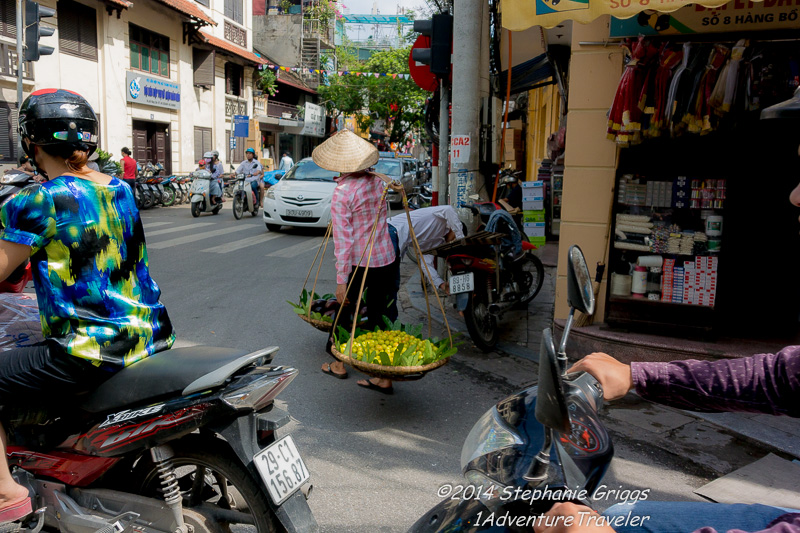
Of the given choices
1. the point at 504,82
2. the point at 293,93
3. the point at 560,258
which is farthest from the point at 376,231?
the point at 293,93

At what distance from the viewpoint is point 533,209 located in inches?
338

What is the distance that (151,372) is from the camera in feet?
7.58

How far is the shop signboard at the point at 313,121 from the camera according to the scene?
35594 millimetres

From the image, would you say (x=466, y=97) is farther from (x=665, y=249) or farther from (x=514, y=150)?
(x=514, y=150)

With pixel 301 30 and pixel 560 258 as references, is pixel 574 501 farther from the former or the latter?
pixel 301 30

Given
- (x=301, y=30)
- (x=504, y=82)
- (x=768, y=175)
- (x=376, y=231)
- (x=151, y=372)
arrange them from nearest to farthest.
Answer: (x=151, y=372), (x=376, y=231), (x=768, y=175), (x=504, y=82), (x=301, y=30)

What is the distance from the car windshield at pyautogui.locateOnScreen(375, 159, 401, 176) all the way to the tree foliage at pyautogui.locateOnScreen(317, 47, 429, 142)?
1870cm

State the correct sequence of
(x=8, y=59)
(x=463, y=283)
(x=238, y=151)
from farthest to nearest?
(x=238, y=151) < (x=8, y=59) < (x=463, y=283)

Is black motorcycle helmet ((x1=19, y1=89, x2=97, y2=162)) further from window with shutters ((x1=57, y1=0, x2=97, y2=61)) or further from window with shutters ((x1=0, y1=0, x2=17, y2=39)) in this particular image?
window with shutters ((x1=57, y1=0, x2=97, y2=61))

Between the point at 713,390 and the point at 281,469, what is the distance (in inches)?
54.9

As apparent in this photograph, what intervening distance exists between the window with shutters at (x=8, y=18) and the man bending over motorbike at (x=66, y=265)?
53.4ft

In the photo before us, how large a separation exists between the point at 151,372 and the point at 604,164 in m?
4.27

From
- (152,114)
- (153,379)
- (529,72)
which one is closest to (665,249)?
(153,379)

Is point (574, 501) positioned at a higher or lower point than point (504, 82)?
lower
